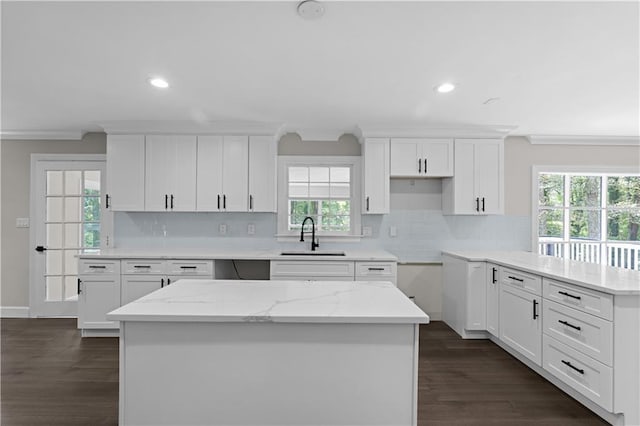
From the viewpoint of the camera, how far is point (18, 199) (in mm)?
4547

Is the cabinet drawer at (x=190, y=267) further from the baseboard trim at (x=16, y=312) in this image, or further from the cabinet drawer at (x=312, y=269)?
the baseboard trim at (x=16, y=312)

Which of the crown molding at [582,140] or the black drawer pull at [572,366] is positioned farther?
the crown molding at [582,140]

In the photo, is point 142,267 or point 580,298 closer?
point 580,298

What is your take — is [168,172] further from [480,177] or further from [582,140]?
[582,140]

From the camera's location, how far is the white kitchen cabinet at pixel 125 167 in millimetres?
4074

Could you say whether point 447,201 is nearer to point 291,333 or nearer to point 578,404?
point 578,404

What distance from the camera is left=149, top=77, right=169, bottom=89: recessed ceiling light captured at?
271 centimetres

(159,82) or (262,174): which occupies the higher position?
(159,82)

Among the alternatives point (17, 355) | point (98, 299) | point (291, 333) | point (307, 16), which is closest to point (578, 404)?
point (291, 333)

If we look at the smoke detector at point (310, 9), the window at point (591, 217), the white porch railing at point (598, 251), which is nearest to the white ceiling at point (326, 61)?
the smoke detector at point (310, 9)

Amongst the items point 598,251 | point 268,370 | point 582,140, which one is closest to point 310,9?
point 268,370

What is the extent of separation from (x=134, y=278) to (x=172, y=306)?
7.84ft

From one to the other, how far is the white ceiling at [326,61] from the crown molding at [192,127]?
0.68 ft

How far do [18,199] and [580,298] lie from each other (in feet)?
19.5
